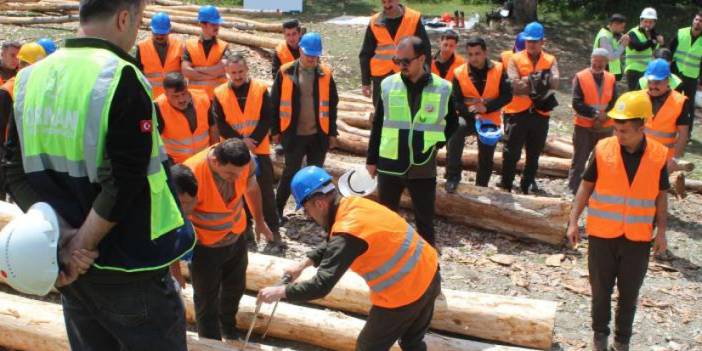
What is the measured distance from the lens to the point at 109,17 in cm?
265

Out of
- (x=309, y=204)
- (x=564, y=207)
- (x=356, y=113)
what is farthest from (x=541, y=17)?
(x=309, y=204)

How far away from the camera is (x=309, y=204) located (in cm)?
419

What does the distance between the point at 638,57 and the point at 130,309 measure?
10585 millimetres

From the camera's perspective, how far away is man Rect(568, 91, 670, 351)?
504 cm

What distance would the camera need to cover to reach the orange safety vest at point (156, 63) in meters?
8.71

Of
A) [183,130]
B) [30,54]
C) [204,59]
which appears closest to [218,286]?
[183,130]

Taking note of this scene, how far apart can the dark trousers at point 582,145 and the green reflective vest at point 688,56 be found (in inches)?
149

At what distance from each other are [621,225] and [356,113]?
5.93m

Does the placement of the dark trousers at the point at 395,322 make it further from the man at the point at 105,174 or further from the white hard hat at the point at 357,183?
the white hard hat at the point at 357,183

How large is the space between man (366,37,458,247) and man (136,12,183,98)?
3.52m

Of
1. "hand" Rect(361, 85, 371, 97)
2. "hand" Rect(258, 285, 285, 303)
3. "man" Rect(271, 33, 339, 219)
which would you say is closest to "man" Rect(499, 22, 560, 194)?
"hand" Rect(361, 85, 371, 97)

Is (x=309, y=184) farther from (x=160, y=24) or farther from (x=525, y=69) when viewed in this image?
(x=160, y=24)

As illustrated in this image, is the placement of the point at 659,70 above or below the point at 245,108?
above

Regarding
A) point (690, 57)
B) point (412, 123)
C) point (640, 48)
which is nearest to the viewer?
point (412, 123)
